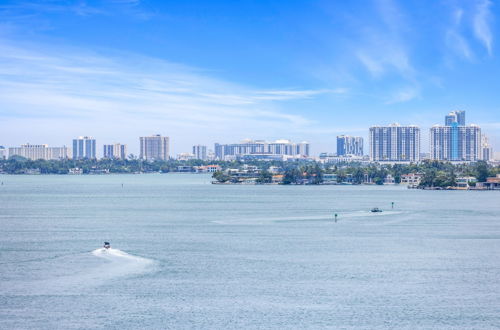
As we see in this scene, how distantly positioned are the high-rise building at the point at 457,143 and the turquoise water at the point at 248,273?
124 metres

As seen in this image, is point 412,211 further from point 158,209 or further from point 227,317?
point 227,317

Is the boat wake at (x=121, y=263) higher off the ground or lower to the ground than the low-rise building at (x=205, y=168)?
lower

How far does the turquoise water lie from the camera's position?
15.3 m

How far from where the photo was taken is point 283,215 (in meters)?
37.2

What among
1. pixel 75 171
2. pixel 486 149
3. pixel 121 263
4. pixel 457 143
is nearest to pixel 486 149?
pixel 486 149

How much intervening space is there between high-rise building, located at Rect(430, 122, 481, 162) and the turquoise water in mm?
123677

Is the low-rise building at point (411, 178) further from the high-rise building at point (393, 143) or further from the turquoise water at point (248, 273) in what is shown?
the high-rise building at point (393, 143)

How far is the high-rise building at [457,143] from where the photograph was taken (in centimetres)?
15462

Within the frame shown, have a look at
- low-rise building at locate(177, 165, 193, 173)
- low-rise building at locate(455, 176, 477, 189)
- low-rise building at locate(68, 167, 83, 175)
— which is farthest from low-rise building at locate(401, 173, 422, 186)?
low-rise building at locate(68, 167, 83, 175)

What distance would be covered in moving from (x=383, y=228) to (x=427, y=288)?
529 inches

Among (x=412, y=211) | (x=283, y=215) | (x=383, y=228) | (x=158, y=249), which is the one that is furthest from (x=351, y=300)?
(x=412, y=211)

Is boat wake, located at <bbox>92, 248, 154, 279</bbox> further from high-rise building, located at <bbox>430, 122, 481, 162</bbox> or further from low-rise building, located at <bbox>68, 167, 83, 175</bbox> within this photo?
high-rise building, located at <bbox>430, 122, 481, 162</bbox>

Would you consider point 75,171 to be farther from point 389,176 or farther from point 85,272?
point 85,272

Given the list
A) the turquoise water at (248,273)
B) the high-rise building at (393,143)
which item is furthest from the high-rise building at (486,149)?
the turquoise water at (248,273)
